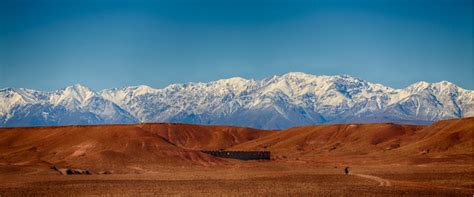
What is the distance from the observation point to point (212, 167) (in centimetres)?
12044

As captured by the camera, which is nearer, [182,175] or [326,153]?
[182,175]

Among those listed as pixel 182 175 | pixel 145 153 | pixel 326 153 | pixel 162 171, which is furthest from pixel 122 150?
pixel 326 153

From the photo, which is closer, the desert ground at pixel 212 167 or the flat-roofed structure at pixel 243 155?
the desert ground at pixel 212 167

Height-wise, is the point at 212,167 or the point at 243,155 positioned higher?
the point at 243,155

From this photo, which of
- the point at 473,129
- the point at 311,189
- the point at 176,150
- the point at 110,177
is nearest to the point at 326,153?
the point at 473,129

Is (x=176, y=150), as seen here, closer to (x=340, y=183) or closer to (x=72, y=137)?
(x=72, y=137)

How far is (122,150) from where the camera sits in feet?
392

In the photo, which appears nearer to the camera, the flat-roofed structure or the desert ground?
the desert ground

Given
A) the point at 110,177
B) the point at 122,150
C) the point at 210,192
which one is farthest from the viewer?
the point at 122,150

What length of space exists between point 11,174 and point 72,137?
145 ft

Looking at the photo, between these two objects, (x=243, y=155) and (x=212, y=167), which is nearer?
Answer: (x=212, y=167)

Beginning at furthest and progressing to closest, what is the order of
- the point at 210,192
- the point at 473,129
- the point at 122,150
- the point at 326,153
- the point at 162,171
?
the point at 326,153 → the point at 473,129 → the point at 122,150 → the point at 162,171 → the point at 210,192

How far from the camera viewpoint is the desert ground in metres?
73.5

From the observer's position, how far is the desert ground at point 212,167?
241 ft
